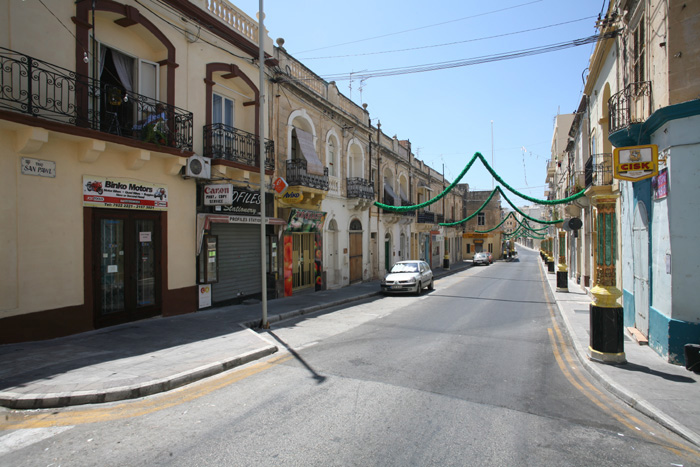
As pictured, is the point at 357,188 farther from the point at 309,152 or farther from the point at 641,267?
the point at 641,267

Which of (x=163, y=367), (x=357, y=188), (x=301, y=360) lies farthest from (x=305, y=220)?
(x=163, y=367)

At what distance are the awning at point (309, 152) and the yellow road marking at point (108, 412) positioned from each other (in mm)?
11875

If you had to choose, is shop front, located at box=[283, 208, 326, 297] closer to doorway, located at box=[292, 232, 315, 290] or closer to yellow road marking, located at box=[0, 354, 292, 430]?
doorway, located at box=[292, 232, 315, 290]

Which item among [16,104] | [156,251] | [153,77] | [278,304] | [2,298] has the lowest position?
[278,304]

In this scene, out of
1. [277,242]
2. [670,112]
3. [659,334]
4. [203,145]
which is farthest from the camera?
→ [277,242]

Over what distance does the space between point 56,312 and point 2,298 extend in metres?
1.04

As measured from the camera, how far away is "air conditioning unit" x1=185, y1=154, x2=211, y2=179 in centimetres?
1121

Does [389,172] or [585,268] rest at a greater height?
[389,172]


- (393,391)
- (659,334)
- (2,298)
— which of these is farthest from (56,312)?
(659,334)

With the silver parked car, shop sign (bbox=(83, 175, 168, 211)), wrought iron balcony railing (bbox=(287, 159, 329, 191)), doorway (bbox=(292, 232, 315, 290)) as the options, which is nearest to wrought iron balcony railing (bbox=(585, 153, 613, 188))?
the silver parked car

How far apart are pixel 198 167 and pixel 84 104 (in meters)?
3.23

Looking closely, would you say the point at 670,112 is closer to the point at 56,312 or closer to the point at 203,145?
the point at 203,145

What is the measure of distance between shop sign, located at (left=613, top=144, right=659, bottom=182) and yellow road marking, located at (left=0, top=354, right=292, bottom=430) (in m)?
7.94

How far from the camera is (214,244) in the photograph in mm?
12383
